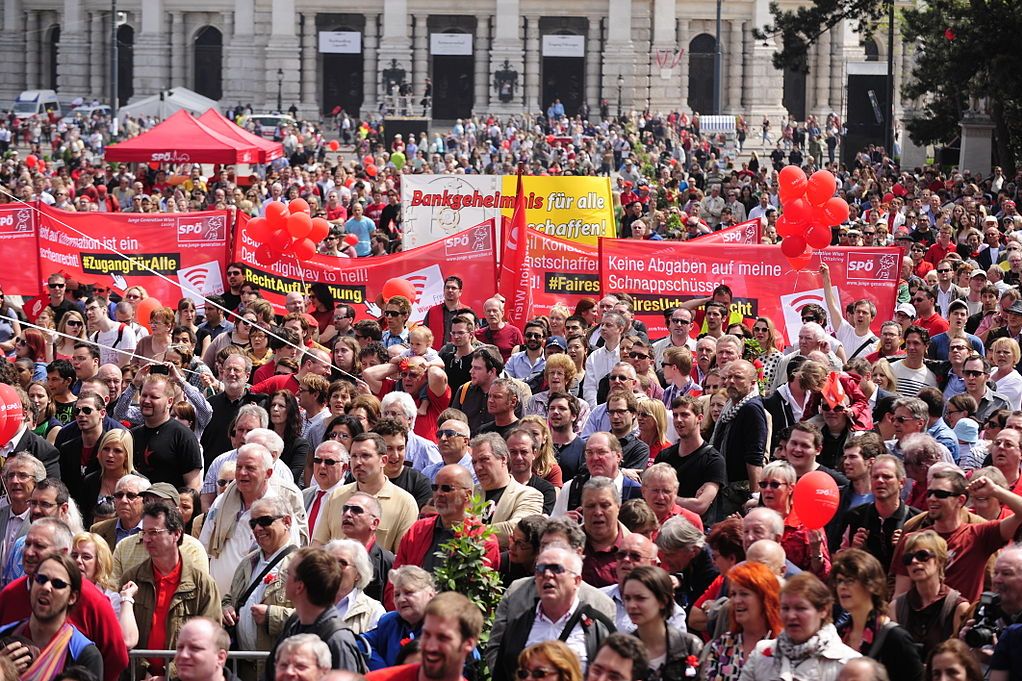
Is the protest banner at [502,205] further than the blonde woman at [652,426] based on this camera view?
Yes

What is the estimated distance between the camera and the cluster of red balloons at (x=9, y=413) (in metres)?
10.2

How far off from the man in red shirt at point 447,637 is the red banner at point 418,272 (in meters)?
9.85

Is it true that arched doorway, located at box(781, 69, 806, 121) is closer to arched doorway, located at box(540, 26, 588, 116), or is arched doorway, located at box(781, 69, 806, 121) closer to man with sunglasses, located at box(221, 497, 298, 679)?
arched doorway, located at box(540, 26, 588, 116)

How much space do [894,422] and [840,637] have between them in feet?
10.6

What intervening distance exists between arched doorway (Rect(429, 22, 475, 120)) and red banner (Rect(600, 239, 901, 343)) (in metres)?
56.0

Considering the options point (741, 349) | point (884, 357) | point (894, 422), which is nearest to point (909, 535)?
point (894, 422)

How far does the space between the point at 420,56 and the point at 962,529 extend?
64.2 meters

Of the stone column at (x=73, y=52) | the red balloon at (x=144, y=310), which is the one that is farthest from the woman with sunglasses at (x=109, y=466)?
the stone column at (x=73, y=52)

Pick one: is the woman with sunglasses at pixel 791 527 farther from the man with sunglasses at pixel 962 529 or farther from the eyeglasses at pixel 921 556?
the eyeglasses at pixel 921 556

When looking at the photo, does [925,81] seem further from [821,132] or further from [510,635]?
[510,635]

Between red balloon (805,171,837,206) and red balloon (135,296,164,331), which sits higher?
red balloon (805,171,837,206)

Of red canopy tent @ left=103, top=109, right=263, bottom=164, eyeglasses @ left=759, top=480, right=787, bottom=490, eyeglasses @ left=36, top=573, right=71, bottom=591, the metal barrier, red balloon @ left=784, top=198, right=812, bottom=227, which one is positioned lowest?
the metal barrier

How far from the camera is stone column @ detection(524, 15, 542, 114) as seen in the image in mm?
70250

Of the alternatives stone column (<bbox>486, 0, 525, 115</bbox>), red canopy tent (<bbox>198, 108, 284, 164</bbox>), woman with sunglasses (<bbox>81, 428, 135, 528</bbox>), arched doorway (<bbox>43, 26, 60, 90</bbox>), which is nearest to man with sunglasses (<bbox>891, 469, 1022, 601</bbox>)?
woman with sunglasses (<bbox>81, 428, 135, 528</bbox>)
